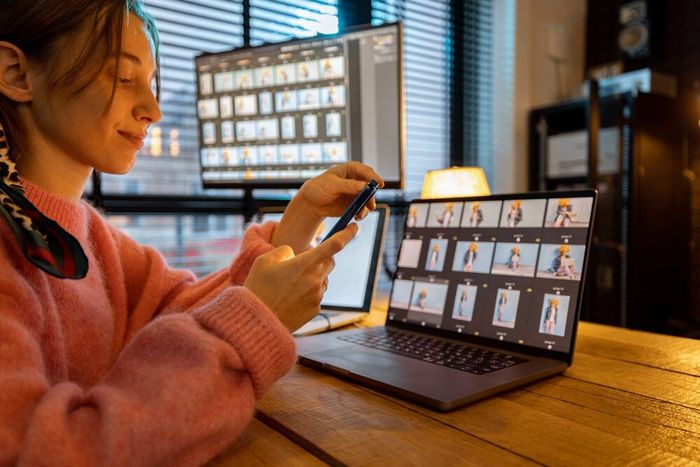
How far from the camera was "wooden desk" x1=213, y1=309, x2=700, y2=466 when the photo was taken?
Answer: 388mm

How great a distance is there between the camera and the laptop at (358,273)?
933mm

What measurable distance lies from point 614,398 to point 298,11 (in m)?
1.86

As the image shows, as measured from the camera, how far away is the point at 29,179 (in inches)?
22.4

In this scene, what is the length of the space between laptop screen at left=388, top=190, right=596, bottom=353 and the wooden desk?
85 millimetres

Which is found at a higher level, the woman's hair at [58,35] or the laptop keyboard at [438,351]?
the woman's hair at [58,35]

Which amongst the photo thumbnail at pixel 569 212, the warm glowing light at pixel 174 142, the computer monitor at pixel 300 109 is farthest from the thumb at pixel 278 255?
the warm glowing light at pixel 174 142

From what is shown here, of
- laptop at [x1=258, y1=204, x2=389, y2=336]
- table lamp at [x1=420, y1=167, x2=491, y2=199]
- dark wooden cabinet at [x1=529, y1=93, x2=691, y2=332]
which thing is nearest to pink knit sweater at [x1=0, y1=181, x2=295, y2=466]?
laptop at [x1=258, y1=204, x2=389, y2=336]

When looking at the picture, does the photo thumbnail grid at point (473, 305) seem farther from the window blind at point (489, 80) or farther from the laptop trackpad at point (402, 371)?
the window blind at point (489, 80)

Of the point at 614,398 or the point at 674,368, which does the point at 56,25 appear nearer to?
the point at 614,398

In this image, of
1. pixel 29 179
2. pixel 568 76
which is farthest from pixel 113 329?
pixel 568 76

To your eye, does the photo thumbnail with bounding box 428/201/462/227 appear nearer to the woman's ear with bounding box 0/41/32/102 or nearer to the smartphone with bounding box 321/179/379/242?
the smartphone with bounding box 321/179/379/242

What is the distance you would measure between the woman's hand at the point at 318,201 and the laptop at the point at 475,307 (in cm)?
15

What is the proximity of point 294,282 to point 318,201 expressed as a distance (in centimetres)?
29

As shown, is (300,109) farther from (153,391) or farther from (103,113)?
(153,391)
